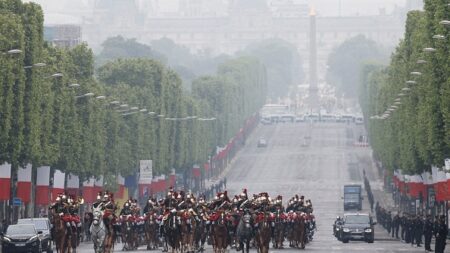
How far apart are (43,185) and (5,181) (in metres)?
13.5

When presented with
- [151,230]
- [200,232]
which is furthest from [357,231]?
[200,232]

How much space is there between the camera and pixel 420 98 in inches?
4847

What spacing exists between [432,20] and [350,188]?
7675 cm

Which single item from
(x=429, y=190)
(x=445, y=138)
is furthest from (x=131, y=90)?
(x=445, y=138)

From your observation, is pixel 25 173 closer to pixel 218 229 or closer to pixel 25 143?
pixel 25 143

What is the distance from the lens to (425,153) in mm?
115688

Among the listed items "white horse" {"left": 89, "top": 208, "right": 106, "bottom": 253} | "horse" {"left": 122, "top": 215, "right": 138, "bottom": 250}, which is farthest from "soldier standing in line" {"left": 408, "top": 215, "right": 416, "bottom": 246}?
"white horse" {"left": 89, "top": 208, "right": 106, "bottom": 253}

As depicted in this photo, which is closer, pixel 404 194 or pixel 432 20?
pixel 432 20

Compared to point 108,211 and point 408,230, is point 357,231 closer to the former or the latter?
point 408,230

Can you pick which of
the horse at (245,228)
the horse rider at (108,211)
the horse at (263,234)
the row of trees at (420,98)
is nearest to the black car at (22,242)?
the horse rider at (108,211)

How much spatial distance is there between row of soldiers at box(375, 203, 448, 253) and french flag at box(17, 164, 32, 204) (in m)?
21.6

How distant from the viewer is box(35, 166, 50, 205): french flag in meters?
115

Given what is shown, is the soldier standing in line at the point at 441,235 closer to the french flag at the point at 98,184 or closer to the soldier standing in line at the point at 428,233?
the soldier standing in line at the point at 428,233

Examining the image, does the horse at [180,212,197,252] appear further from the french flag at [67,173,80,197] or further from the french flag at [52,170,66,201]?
the french flag at [67,173,80,197]
